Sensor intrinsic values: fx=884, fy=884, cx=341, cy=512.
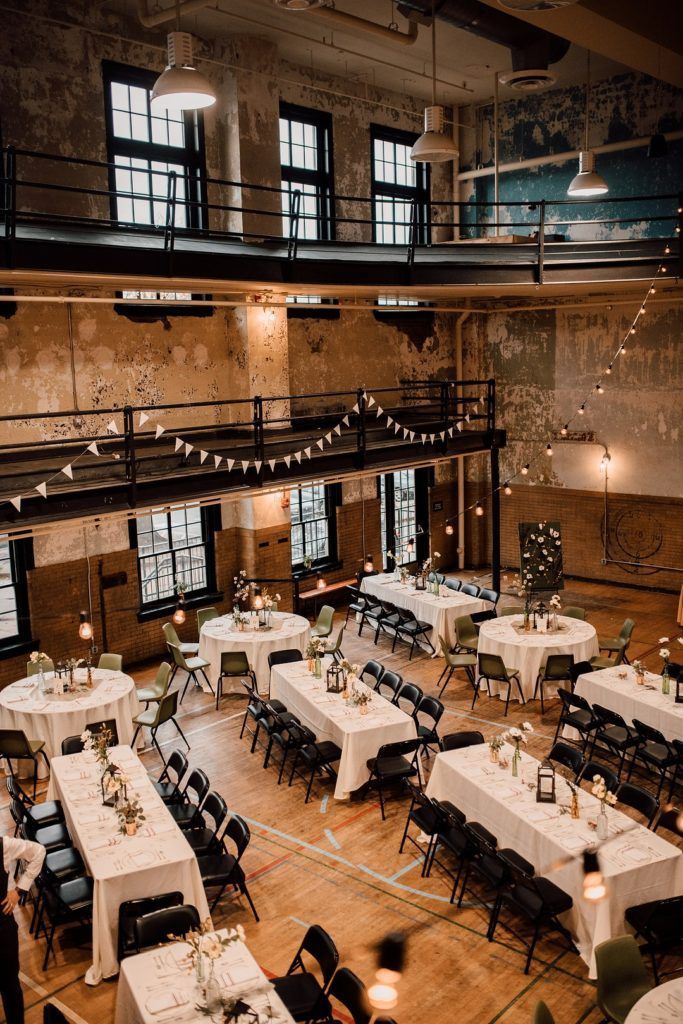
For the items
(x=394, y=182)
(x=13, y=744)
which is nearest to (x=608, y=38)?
(x=394, y=182)

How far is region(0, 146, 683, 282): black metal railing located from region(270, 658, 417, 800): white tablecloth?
539cm

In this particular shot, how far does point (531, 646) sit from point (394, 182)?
9823mm

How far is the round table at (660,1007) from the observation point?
16.1ft

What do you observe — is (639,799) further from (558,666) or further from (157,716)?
(157,716)

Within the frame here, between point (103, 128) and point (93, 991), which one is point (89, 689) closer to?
point (93, 991)

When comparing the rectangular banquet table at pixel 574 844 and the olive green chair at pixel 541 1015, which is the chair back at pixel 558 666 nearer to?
the rectangular banquet table at pixel 574 844

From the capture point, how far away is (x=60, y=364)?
11.8 metres

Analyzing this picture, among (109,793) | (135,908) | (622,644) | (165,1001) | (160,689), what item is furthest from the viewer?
(622,644)

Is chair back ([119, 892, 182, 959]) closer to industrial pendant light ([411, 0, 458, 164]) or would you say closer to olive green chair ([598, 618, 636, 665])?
olive green chair ([598, 618, 636, 665])

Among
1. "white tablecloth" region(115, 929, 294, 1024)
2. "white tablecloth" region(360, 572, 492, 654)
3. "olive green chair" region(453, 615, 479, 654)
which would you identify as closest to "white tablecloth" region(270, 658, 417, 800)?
"olive green chair" region(453, 615, 479, 654)

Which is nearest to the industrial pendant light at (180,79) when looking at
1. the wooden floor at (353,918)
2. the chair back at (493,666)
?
the wooden floor at (353,918)

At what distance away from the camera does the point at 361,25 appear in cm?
1139

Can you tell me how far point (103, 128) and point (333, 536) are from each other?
25.0 feet

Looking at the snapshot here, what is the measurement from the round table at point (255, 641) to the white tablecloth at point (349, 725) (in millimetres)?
1594
